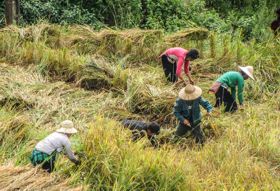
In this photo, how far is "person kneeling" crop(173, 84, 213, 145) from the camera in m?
6.82

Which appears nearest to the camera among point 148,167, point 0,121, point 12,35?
point 148,167

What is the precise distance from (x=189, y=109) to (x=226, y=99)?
120 centimetres

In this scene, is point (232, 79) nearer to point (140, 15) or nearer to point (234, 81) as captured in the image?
point (234, 81)

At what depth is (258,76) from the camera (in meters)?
9.33

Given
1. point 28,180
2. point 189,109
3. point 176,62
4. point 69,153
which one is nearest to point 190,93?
point 189,109

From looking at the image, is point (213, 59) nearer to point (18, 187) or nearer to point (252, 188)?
point (252, 188)

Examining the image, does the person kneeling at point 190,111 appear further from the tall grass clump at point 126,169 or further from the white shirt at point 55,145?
the white shirt at point 55,145

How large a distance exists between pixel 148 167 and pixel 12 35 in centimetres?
613

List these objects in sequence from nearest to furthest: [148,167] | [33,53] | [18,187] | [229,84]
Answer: [18,187]
[148,167]
[229,84]
[33,53]

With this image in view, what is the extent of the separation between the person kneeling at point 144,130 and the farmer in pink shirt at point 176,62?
1854mm

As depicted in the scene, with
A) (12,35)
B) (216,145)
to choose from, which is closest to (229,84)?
(216,145)

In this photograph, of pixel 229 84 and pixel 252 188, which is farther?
pixel 229 84

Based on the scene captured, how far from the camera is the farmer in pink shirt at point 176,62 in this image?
8383 mm

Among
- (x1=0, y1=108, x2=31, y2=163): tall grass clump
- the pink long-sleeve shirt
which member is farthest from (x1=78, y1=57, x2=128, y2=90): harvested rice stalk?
(x1=0, y1=108, x2=31, y2=163): tall grass clump
